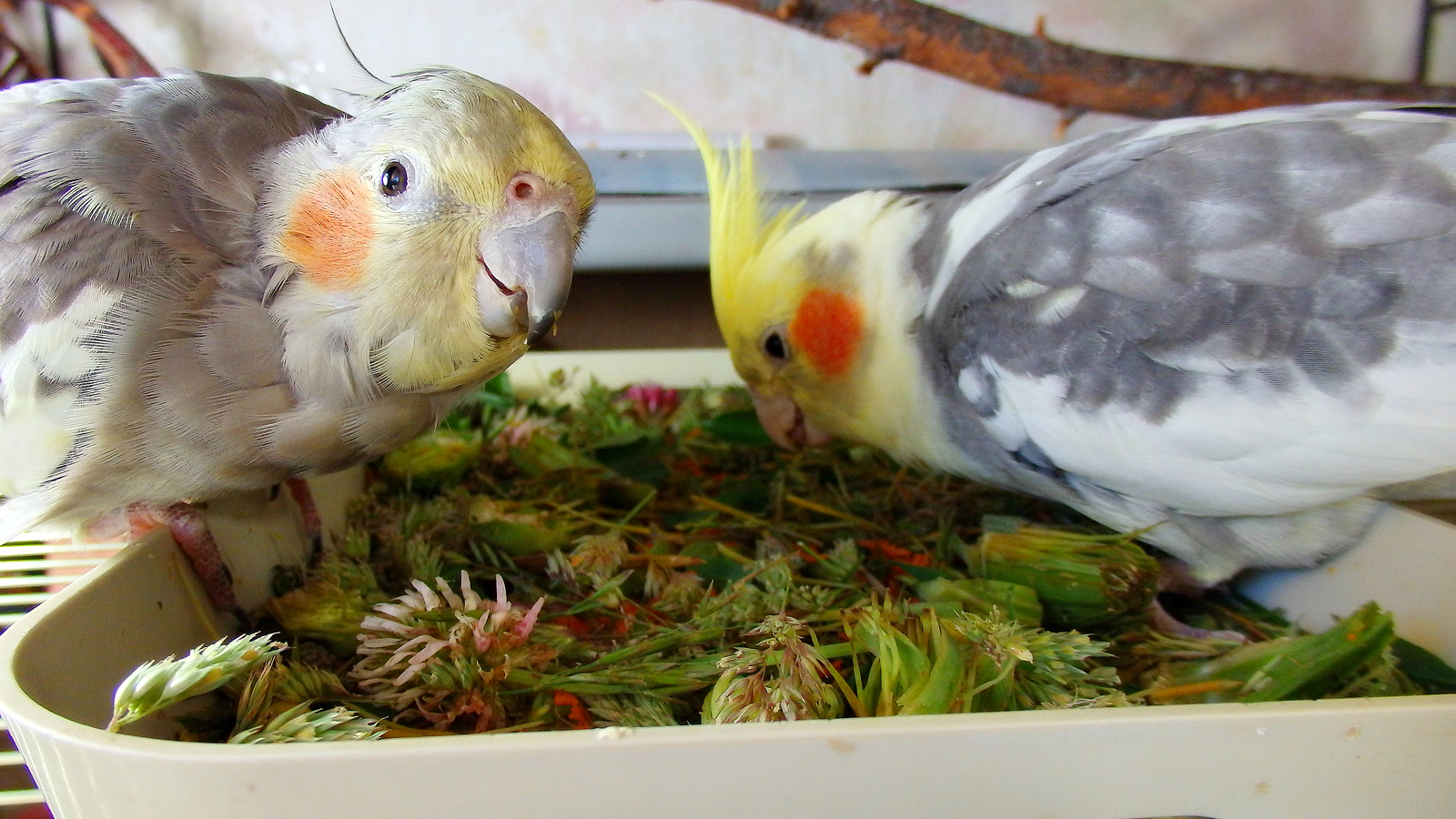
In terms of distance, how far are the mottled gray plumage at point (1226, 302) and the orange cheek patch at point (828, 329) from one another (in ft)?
0.65

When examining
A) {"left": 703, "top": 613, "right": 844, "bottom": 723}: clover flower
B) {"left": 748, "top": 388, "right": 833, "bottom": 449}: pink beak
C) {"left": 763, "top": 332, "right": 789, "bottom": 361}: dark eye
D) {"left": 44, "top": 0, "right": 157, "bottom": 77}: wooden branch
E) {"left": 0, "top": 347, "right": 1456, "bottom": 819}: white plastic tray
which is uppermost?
{"left": 44, "top": 0, "right": 157, "bottom": 77}: wooden branch

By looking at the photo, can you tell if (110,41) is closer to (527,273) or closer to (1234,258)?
(527,273)

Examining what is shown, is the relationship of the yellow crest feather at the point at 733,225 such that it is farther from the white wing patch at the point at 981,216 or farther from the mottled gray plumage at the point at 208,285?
the mottled gray plumage at the point at 208,285

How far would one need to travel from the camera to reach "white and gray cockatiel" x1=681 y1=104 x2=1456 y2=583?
2.58 ft

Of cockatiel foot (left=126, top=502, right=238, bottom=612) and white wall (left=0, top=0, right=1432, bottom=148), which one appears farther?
white wall (left=0, top=0, right=1432, bottom=148)

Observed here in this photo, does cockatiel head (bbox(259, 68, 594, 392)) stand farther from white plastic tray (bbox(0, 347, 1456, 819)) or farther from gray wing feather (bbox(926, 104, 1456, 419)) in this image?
gray wing feather (bbox(926, 104, 1456, 419))

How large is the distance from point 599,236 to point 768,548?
915mm

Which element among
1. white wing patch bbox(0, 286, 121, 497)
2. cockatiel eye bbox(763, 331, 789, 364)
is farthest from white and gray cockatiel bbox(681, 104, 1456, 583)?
white wing patch bbox(0, 286, 121, 497)

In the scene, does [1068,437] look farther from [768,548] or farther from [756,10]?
[756,10]

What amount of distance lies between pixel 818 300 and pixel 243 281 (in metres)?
0.73

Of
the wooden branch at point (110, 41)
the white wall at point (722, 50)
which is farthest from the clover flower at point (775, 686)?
the wooden branch at point (110, 41)

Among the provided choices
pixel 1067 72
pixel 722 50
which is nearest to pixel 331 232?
pixel 722 50

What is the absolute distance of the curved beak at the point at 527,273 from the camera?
0.70 m

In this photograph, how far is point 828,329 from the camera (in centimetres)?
117
